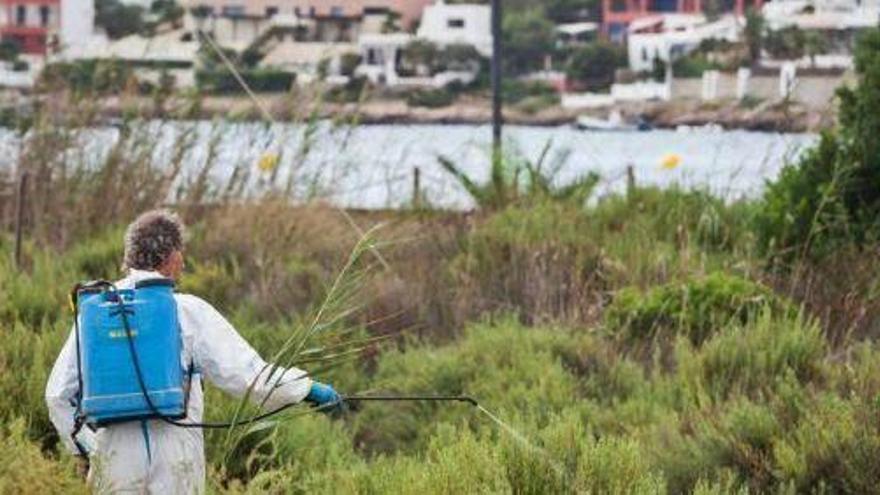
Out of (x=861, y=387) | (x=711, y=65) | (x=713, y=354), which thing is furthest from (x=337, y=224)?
(x=711, y=65)

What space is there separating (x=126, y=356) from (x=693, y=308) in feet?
23.1

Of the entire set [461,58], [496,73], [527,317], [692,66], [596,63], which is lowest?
[596,63]

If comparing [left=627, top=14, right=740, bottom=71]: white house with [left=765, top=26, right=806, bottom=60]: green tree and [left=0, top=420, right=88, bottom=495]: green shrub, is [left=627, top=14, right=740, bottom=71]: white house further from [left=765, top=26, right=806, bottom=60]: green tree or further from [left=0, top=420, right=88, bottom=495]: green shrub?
[left=0, top=420, right=88, bottom=495]: green shrub

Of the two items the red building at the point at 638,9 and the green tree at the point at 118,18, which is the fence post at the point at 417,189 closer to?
the green tree at the point at 118,18

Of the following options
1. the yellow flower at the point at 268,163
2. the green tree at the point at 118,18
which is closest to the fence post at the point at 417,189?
the yellow flower at the point at 268,163

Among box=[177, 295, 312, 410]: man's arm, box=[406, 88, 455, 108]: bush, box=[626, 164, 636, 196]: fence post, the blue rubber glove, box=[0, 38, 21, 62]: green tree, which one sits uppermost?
box=[0, 38, 21, 62]: green tree

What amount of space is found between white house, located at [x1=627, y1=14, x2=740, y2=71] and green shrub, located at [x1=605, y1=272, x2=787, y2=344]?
142ft

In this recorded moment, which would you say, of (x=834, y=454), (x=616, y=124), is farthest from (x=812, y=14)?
(x=834, y=454)

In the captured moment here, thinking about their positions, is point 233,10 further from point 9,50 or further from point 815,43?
point 815,43

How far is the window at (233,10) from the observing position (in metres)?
35.1

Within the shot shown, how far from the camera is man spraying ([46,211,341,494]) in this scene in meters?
7.81

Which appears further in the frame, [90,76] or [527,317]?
[90,76]

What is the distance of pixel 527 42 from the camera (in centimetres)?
5647

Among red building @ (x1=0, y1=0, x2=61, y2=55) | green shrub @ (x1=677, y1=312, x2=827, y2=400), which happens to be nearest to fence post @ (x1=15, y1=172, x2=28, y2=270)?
green shrub @ (x1=677, y1=312, x2=827, y2=400)
